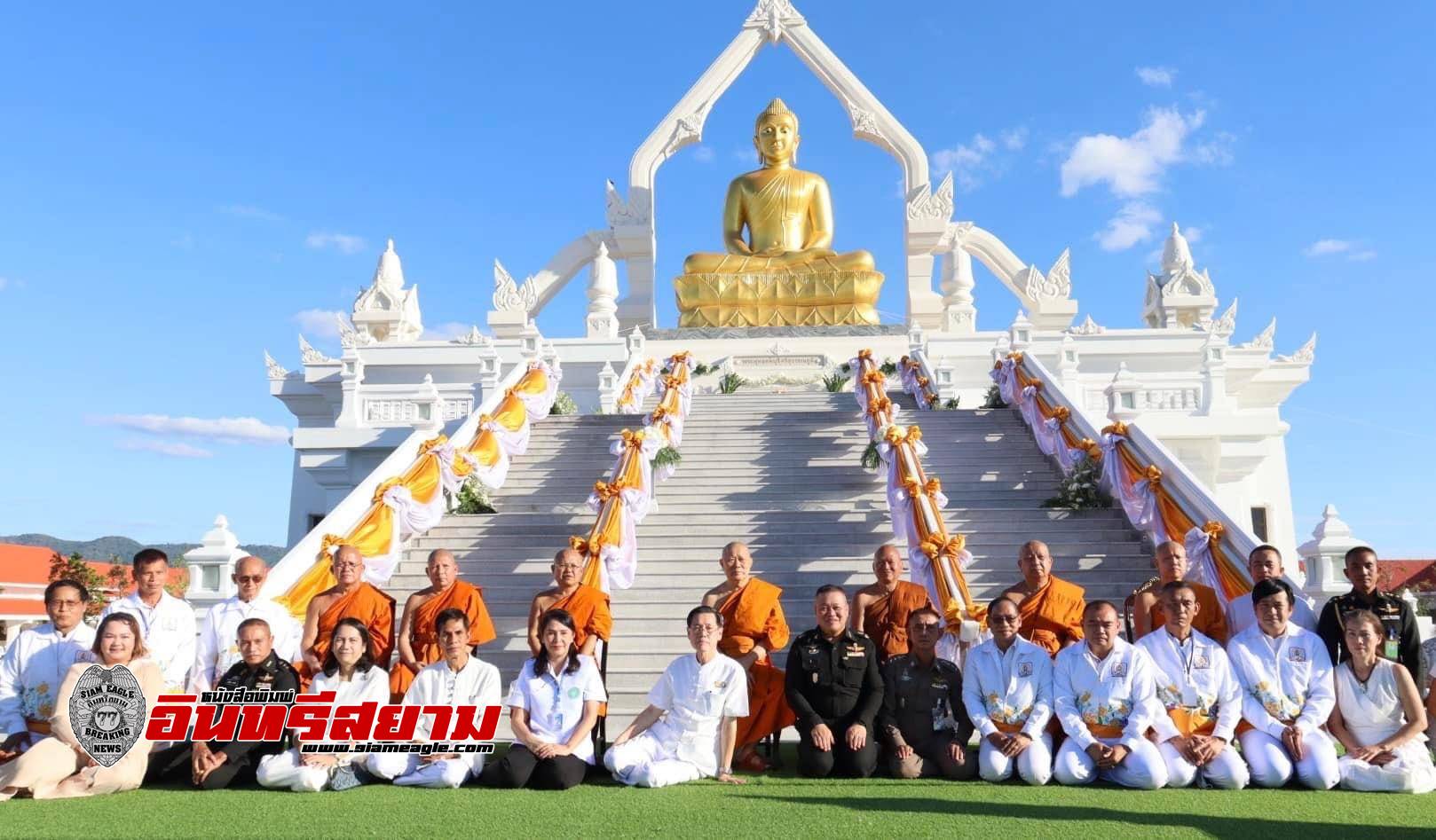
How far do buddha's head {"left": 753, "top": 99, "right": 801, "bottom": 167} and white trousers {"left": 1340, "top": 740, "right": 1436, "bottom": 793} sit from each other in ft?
61.7

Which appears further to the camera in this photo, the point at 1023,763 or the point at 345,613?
the point at 345,613

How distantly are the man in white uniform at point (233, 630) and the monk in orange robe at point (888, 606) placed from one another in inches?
132

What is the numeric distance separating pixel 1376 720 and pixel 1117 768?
1.35m

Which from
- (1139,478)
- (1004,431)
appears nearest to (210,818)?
(1139,478)

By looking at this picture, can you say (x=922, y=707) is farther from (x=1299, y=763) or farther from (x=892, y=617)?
(x=1299, y=763)

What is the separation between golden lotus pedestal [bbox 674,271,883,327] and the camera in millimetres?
20094

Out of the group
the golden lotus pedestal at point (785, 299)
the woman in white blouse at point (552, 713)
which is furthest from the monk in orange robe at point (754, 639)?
the golden lotus pedestal at point (785, 299)

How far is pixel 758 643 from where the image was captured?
21.9 ft

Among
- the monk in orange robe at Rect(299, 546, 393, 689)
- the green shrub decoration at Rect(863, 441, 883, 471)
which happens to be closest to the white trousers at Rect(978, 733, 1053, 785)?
the monk in orange robe at Rect(299, 546, 393, 689)

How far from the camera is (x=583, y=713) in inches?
224

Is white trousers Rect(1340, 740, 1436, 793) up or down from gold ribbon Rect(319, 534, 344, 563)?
down

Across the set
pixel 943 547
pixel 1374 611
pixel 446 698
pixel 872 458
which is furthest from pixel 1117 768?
pixel 872 458

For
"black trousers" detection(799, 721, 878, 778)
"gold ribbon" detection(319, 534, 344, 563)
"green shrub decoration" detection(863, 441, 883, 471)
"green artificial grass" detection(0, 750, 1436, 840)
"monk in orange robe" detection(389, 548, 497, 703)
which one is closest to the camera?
"green artificial grass" detection(0, 750, 1436, 840)

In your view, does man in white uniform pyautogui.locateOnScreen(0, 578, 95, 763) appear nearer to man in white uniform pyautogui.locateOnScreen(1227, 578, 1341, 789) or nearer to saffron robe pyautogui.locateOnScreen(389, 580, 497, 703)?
saffron robe pyautogui.locateOnScreen(389, 580, 497, 703)
